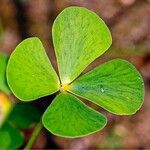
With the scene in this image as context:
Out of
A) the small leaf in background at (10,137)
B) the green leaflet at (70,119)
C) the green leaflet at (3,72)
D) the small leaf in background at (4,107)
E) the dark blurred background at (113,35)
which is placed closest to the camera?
the green leaflet at (70,119)

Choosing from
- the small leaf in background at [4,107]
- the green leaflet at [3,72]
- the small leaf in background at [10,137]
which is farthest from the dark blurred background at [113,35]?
the green leaflet at [3,72]

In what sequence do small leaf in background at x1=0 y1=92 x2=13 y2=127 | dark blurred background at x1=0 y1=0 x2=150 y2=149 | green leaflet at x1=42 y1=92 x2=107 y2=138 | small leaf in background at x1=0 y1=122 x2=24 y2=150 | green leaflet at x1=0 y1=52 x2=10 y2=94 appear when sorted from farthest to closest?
dark blurred background at x1=0 y1=0 x2=150 y2=149
small leaf in background at x1=0 y1=92 x2=13 y2=127
small leaf in background at x1=0 y1=122 x2=24 y2=150
green leaflet at x1=0 y1=52 x2=10 y2=94
green leaflet at x1=42 y1=92 x2=107 y2=138

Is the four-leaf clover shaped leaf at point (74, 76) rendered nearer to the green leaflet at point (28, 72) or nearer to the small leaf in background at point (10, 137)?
the green leaflet at point (28, 72)

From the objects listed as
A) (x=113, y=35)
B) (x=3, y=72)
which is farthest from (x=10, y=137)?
(x=113, y=35)

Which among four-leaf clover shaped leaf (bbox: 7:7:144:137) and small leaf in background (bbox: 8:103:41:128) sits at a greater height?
four-leaf clover shaped leaf (bbox: 7:7:144:137)

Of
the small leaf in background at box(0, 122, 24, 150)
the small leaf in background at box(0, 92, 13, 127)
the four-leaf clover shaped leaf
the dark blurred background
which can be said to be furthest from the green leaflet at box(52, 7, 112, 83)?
the dark blurred background

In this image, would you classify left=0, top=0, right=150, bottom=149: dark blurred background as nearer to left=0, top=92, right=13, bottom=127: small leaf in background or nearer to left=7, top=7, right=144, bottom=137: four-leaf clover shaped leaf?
left=0, top=92, right=13, bottom=127: small leaf in background
